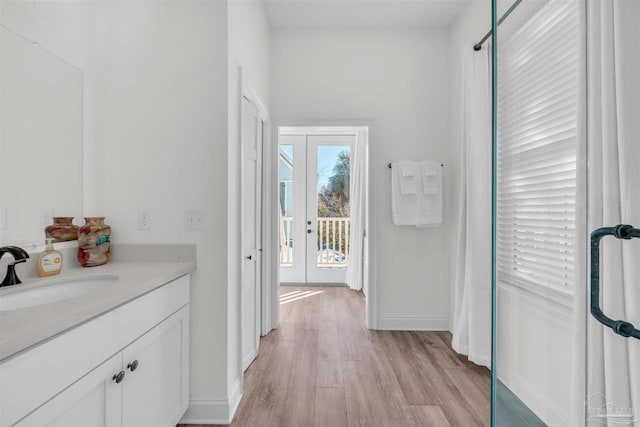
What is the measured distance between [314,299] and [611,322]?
11.4 ft

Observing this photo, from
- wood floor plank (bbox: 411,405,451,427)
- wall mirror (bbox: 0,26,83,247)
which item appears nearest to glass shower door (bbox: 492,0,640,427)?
wood floor plank (bbox: 411,405,451,427)

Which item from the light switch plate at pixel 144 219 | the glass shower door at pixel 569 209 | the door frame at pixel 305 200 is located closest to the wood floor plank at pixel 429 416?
the glass shower door at pixel 569 209

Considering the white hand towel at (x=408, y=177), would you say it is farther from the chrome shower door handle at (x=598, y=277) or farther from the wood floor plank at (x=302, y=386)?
the chrome shower door handle at (x=598, y=277)

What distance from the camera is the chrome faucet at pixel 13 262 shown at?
116 centimetres

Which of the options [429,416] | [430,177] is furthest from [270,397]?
[430,177]

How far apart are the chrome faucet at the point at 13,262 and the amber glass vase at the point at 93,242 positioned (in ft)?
1.06

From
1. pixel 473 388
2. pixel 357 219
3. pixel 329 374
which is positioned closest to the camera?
pixel 473 388

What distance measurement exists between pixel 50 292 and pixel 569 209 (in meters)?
1.81

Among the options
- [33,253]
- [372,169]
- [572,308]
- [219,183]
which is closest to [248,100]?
[219,183]

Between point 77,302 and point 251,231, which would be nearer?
point 77,302

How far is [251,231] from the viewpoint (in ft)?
7.94

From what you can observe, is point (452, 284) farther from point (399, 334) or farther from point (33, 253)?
point (33, 253)

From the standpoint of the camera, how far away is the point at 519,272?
2.96 ft

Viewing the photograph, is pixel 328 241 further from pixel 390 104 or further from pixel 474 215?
pixel 474 215
